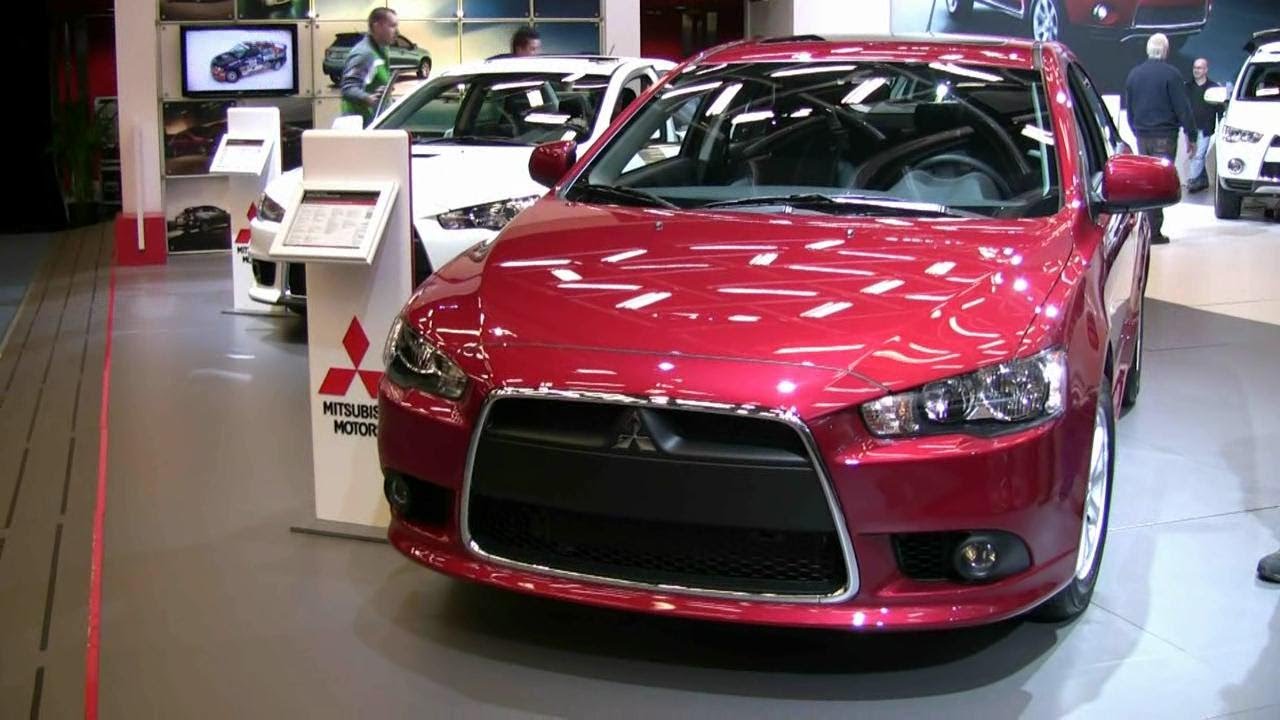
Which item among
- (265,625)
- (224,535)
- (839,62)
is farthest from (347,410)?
(839,62)

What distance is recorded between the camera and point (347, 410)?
13.4 feet

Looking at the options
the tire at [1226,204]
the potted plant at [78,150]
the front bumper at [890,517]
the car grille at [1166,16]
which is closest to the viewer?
the front bumper at [890,517]

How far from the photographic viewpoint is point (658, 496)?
2836 mm

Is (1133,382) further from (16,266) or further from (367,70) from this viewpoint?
(16,266)

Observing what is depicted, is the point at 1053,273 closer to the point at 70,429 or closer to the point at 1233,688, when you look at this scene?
the point at 1233,688

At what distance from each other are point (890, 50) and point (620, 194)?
994mm

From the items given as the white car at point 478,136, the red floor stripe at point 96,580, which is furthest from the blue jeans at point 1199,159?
the red floor stripe at point 96,580

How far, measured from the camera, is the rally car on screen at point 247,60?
36.9 ft

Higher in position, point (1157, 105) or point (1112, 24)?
point (1112, 24)

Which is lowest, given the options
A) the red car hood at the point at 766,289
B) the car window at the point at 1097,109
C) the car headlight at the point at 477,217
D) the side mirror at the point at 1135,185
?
the car headlight at the point at 477,217

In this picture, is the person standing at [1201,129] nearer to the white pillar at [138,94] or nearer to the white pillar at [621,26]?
the white pillar at [621,26]

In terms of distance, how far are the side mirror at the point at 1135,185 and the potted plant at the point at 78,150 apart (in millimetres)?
12224

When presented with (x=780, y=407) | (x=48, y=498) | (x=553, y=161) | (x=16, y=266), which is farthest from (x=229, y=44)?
(x=780, y=407)

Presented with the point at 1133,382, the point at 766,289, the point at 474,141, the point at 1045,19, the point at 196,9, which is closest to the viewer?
the point at 766,289
